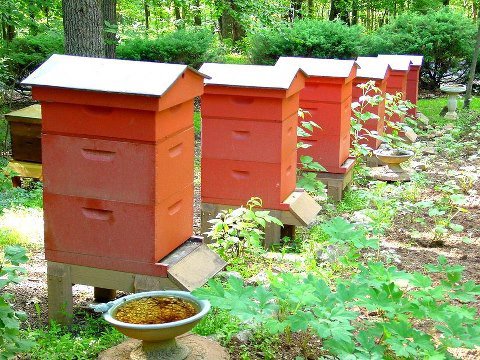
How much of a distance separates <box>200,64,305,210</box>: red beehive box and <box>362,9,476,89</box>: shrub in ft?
36.7

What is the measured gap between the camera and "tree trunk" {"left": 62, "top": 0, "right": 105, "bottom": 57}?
812 cm

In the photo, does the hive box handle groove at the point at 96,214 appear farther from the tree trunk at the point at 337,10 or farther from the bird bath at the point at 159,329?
the tree trunk at the point at 337,10

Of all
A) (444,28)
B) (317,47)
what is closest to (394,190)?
(317,47)

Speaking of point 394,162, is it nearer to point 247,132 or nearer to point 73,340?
point 247,132

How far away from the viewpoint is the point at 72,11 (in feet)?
26.7

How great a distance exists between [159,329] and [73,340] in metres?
0.80

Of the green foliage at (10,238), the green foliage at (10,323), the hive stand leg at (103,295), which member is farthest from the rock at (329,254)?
the green foliage at (10,323)

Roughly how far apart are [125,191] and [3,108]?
7756mm

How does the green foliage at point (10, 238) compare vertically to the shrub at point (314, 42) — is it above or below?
below

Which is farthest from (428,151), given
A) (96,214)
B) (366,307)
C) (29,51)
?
(29,51)

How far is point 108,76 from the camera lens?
3.85m

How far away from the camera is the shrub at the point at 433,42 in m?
15.8

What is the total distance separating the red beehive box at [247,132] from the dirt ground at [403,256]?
942 millimetres

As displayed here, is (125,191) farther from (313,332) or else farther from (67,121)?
(313,332)
